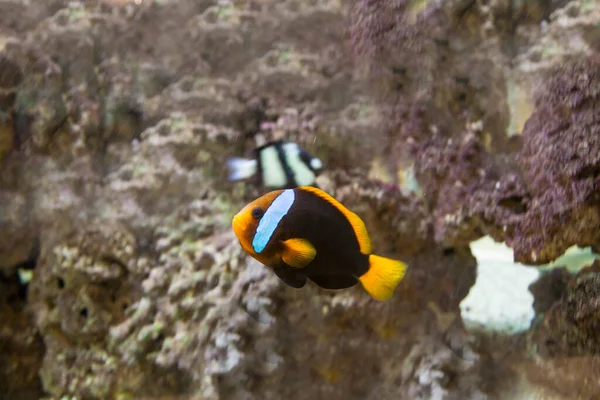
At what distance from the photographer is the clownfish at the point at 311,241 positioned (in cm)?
105

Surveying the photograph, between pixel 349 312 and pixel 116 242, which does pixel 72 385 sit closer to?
pixel 116 242

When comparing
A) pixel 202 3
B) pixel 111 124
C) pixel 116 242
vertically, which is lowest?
pixel 116 242

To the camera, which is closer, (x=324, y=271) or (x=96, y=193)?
(x=324, y=271)

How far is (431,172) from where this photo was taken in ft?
7.63

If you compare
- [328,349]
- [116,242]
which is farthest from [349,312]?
[116,242]

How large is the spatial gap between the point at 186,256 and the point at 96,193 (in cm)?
86

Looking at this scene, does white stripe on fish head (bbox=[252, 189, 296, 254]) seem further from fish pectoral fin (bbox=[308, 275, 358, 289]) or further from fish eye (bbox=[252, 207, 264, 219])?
fish pectoral fin (bbox=[308, 275, 358, 289])

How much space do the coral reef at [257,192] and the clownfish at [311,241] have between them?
102 cm

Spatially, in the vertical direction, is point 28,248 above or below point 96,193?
below

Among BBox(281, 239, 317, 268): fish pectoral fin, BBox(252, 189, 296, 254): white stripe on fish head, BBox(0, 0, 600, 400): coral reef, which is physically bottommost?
BBox(0, 0, 600, 400): coral reef

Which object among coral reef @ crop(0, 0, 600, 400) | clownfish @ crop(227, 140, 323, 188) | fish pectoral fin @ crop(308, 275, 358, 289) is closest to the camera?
fish pectoral fin @ crop(308, 275, 358, 289)

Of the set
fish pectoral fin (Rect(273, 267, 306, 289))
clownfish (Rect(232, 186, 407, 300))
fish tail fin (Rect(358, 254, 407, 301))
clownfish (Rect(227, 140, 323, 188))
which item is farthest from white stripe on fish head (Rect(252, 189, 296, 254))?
clownfish (Rect(227, 140, 323, 188))

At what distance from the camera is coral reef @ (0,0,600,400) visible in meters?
2.10

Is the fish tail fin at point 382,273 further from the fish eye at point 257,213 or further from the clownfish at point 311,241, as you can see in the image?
the fish eye at point 257,213
